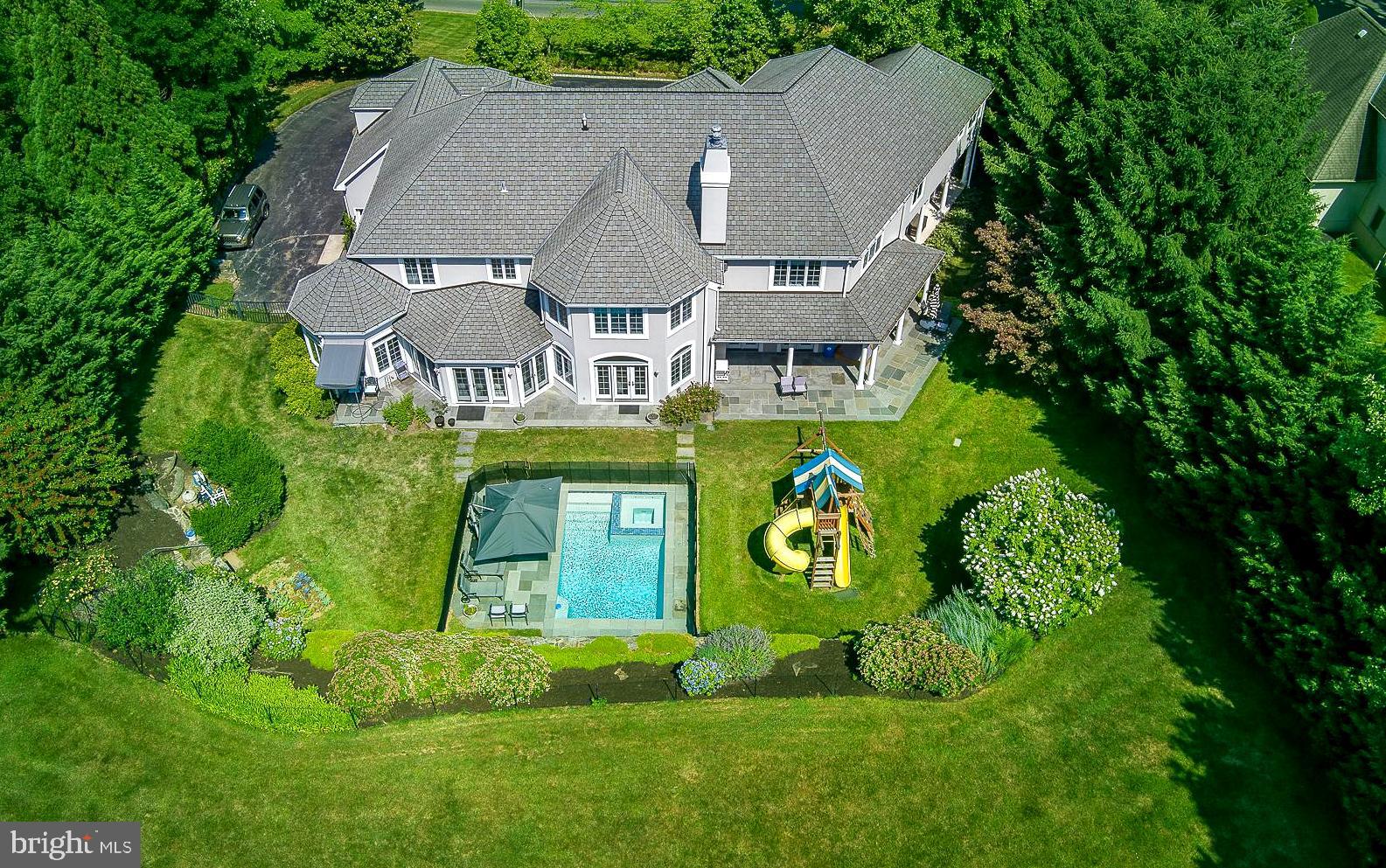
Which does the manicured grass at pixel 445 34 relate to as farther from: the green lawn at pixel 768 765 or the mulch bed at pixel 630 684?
the mulch bed at pixel 630 684

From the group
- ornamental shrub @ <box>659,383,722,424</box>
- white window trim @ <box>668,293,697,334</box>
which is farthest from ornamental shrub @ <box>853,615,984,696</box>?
white window trim @ <box>668,293,697,334</box>

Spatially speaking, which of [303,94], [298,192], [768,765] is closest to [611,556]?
[768,765]

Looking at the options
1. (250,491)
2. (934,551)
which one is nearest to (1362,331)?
(934,551)

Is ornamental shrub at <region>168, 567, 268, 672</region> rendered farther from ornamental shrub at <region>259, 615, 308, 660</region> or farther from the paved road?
the paved road

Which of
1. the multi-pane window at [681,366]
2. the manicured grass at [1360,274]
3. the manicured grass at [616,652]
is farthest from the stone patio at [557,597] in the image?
the manicured grass at [1360,274]

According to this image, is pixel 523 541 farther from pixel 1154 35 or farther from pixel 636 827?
pixel 1154 35

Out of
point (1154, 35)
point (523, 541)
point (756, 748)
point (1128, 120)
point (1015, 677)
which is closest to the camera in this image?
point (756, 748)
